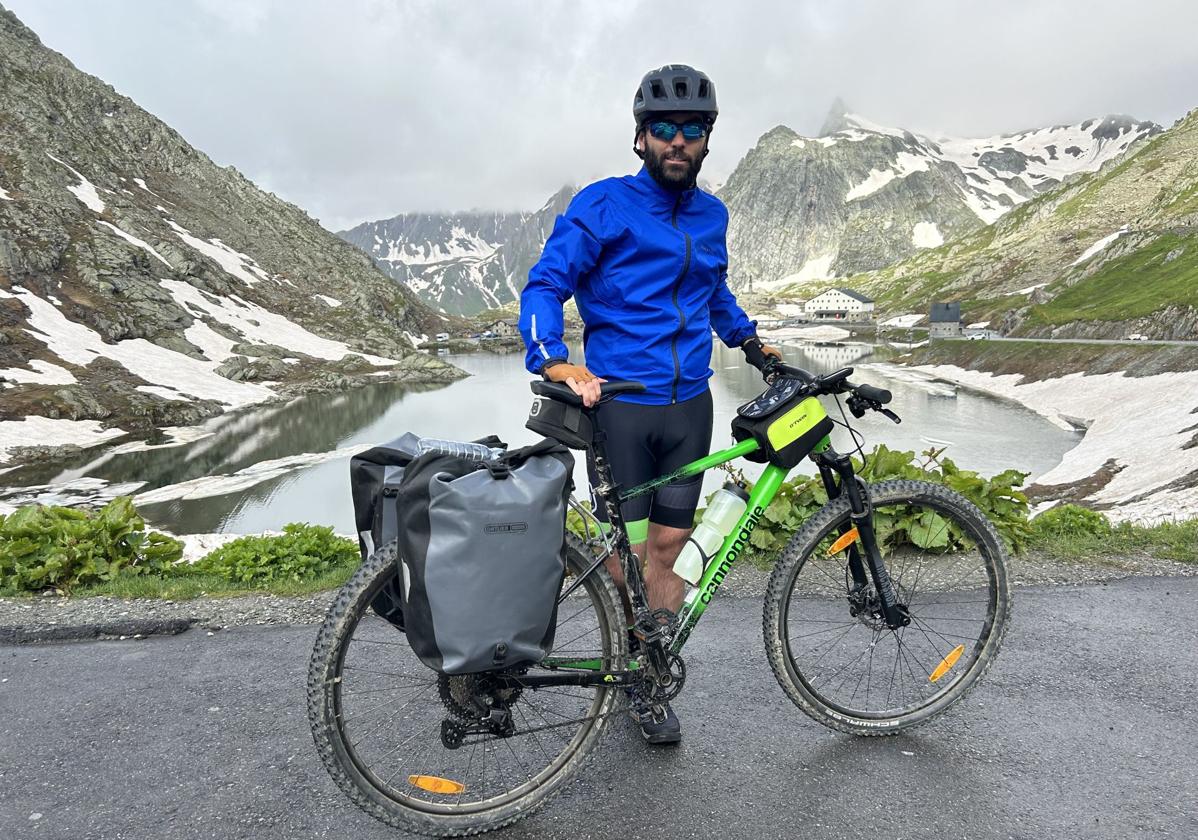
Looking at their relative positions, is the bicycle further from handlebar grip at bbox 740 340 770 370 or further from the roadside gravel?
the roadside gravel

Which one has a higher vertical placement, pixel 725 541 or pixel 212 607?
pixel 725 541

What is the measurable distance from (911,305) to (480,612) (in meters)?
179

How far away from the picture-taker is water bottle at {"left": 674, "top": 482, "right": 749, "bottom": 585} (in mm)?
3781

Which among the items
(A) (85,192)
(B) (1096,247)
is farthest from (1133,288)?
(A) (85,192)

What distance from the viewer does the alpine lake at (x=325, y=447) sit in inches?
1473

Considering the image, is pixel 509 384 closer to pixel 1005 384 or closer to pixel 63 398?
pixel 63 398

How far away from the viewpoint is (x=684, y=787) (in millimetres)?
3449

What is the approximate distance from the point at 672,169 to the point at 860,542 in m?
2.41

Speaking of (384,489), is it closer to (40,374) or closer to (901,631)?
(901,631)

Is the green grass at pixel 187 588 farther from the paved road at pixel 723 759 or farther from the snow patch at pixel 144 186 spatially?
the snow patch at pixel 144 186

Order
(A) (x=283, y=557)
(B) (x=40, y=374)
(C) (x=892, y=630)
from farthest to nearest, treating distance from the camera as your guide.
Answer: (B) (x=40, y=374) < (A) (x=283, y=557) < (C) (x=892, y=630)

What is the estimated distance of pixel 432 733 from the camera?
3.83m

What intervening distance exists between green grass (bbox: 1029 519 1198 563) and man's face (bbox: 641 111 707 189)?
552 centimetres

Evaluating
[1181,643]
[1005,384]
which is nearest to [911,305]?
[1005,384]
